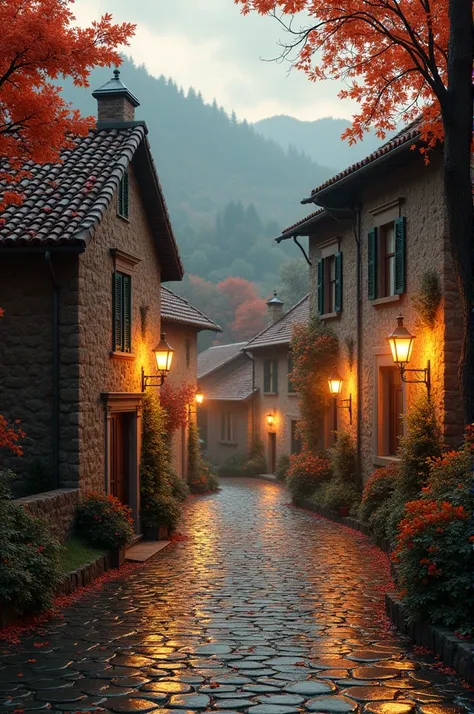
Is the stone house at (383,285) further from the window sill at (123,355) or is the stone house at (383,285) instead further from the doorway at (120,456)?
the doorway at (120,456)

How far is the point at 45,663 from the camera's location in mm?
7453

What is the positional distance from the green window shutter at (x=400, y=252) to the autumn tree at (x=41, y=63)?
7928 mm

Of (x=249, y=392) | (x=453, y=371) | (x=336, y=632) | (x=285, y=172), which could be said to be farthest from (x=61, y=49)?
(x=285, y=172)

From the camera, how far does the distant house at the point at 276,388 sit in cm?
3584

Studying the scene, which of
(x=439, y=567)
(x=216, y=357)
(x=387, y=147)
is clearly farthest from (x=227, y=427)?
(x=439, y=567)

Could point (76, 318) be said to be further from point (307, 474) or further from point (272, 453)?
point (272, 453)

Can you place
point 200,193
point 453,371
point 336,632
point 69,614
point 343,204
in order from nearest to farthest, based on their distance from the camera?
1. point 336,632
2. point 69,614
3. point 453,371
4. point 343,204
5. point 200,193

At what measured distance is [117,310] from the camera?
1617cm

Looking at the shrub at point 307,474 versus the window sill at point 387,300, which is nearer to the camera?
the window sill at point 387,300

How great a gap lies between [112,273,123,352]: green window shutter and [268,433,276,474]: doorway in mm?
23393

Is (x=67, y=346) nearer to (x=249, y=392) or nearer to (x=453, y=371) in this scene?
(x=453, y=371)

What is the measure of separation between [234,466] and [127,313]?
25046 millimetres

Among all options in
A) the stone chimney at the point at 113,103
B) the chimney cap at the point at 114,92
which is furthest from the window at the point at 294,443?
the stone chimney at the point at 113,103

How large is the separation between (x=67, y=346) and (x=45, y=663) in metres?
6.72
